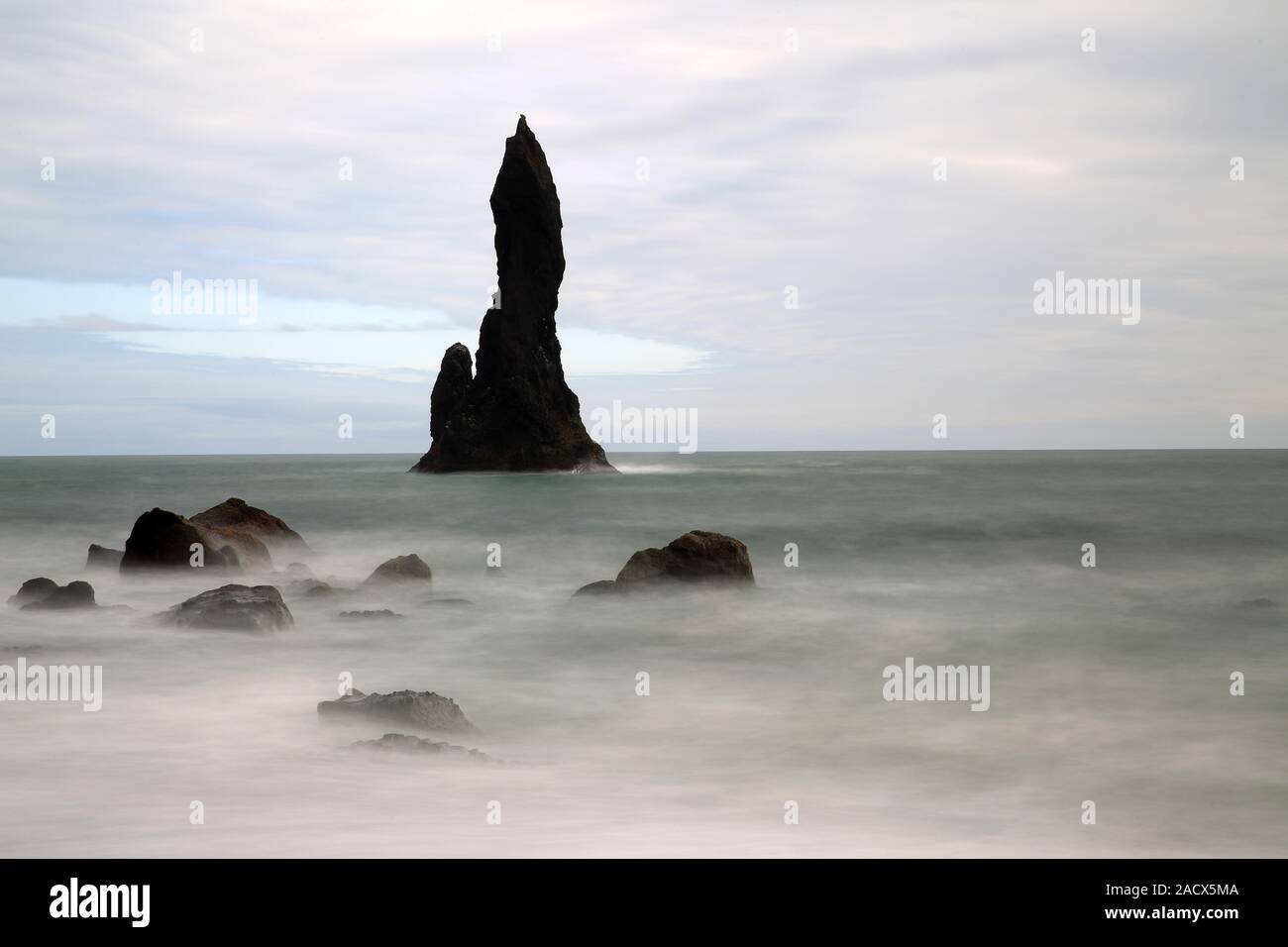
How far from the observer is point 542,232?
7894 centimetres

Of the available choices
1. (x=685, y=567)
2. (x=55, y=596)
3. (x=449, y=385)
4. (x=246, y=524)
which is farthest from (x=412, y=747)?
(x=449, y=385)

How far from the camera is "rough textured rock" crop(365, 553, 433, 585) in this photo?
19812 millimetres

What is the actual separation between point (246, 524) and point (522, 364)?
176 feet

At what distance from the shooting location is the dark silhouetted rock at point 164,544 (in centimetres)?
1939

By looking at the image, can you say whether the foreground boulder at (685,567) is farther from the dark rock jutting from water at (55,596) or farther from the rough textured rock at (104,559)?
the rough textured rock at (104,559)

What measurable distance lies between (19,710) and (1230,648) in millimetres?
16236

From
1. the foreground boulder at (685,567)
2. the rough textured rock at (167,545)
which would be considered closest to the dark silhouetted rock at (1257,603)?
the foreground boulder at (685,567)

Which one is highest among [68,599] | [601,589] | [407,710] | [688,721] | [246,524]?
[246,524]

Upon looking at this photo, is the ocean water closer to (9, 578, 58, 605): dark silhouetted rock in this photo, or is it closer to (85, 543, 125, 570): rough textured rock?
(9, 578, 58, 605): dark silhouetted rock

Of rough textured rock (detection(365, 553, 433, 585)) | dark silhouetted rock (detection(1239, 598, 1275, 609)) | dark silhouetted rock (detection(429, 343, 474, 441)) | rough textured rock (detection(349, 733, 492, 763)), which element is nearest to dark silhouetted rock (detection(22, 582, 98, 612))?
rough textured rock (detection(365, 553, 433, 585))

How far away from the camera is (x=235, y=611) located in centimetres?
1472

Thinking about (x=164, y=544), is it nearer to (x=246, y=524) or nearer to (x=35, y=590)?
(x=35, y=590)
